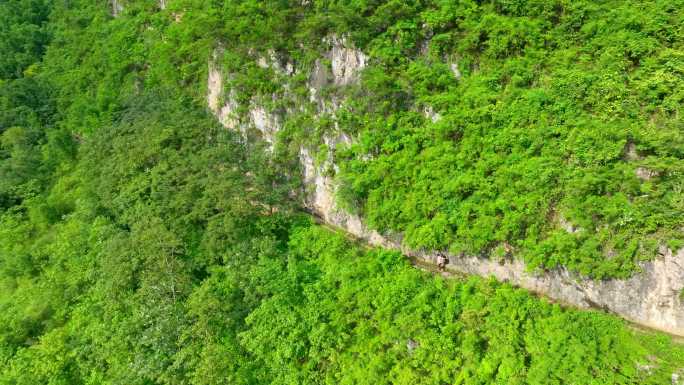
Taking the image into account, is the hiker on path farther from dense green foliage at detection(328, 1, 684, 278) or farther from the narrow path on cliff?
dense green foliage at detection(328, 1, 684, 278)

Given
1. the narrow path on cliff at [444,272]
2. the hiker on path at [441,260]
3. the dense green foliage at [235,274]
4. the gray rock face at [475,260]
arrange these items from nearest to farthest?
the gray rock face at [475,260]
the narrow path on cliff at [444,272]
the dense green foliage at [235,274]
the hiker on path at [441,260]

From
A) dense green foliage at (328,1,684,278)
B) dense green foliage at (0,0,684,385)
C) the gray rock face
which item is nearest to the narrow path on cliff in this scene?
the gray rock face

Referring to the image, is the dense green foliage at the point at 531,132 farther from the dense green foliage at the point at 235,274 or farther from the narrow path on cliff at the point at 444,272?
the narrow path on cliff at the point at 444,272

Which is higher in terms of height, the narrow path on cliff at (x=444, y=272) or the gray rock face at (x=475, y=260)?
the gray rock face at (x=475, y=260)

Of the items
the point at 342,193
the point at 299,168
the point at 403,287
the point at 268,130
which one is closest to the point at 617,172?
the point at 403,287

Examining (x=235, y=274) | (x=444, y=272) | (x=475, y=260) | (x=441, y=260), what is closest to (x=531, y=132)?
(x=475, y=260)

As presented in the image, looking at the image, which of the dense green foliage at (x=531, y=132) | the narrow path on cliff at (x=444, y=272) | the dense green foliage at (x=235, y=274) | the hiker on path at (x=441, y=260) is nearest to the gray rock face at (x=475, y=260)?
the narrow path on cliff at (x=444, y=272)
